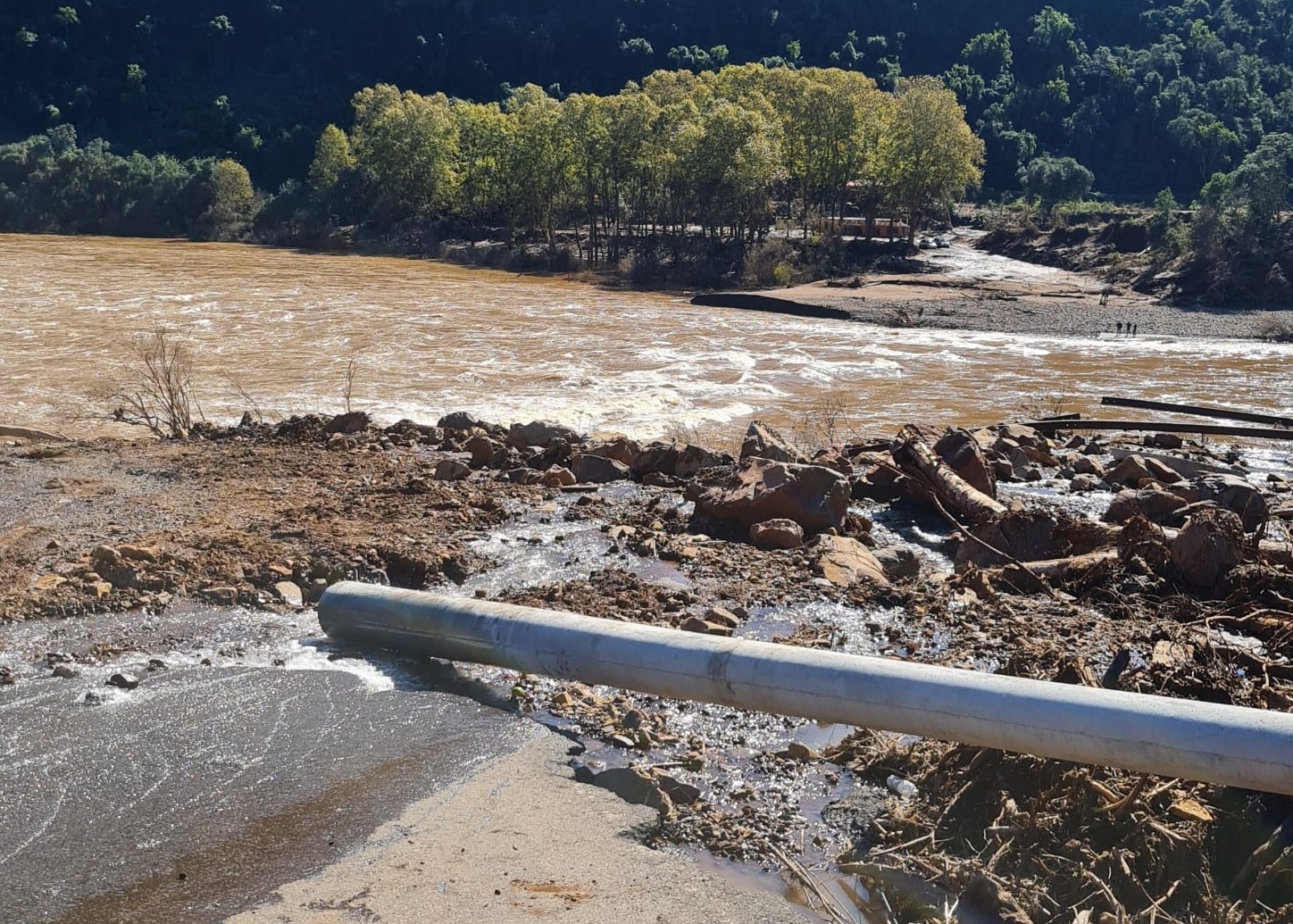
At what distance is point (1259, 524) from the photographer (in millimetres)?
9953

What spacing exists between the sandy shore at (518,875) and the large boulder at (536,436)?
8.02 m

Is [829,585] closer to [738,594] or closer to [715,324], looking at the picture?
[738,594]

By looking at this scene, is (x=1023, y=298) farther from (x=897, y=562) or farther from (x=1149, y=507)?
(x=897, y=562)

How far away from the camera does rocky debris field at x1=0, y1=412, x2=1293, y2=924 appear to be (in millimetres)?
4941

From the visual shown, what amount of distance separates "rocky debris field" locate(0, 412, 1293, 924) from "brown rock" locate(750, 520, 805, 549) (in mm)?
21

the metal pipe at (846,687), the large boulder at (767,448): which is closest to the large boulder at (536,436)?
the large boulder at (767,448)

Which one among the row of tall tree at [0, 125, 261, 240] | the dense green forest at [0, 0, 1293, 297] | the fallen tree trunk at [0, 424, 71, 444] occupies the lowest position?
the fallen tree trunk at [0, 424, 71, 444]

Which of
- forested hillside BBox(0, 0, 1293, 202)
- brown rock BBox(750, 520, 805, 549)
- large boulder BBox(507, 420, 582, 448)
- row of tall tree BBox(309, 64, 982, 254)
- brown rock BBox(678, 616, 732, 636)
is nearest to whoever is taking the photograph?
brown rock BBox(678, 616, 732, 636)

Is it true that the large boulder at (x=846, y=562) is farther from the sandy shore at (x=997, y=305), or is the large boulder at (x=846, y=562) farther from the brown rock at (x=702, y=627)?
the sandy shore at (x=997, y=305)

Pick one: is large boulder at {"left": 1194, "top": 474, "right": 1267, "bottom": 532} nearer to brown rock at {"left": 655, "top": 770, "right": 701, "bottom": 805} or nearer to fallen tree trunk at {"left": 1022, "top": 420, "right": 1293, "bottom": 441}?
fallen tree trunk at {"left": 1022, "top": 420, "right": 1293, "bottom": 441}

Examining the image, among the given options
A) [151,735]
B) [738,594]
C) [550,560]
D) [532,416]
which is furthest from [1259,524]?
[532,416]

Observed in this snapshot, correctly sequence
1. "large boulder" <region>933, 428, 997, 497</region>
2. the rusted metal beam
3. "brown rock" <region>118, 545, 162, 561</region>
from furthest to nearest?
the rusted metal beam < "large boulder" <region>933, 428, 997, 497</region> < "brown rock" <region>118, 545, 162, 561</region>

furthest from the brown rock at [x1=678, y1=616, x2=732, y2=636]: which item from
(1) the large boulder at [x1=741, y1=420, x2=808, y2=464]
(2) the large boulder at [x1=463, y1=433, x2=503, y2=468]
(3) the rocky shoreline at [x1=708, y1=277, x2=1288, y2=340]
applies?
(3) the rocky shoreline at [x1=708, y1=277, x2=1288, y2=340]

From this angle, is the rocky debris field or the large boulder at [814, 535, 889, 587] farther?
the large boulder at [814, 535, 889, 587]
